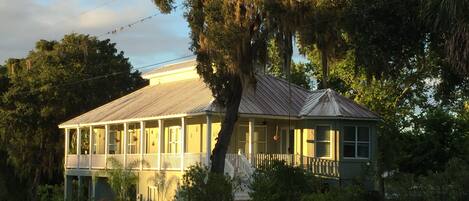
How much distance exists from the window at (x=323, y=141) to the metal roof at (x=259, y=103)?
802mm

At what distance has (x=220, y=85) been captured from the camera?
26.1 meters

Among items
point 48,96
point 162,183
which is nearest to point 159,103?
point 162,183

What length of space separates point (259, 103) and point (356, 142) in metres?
4.76

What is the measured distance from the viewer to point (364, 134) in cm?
3219

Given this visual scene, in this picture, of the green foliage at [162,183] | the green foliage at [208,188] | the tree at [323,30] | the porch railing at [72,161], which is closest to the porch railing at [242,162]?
the green foliage at [162,183]

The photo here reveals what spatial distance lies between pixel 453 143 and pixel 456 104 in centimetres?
568

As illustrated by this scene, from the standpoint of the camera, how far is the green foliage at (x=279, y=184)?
17.1 meters

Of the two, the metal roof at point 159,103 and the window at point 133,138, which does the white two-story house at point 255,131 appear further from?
the window at point 133,138

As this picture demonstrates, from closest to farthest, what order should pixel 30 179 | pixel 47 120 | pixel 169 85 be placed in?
pixel 169 85, pixel 47 120, pixel 30 179

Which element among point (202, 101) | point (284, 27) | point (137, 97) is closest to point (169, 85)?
point (137, 97)

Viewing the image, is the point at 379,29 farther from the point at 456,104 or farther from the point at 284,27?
the point at 456,104

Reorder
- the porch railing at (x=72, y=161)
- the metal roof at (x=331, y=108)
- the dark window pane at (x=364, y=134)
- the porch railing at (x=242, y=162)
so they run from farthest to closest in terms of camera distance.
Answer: the porch railing at (x=72, y=161), the dark window pane at (x=364, y=134), the metal roof at (x=331, y=108), the porch railing at (x=242, y=162)

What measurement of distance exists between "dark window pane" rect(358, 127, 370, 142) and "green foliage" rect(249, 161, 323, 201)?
1414 centimetres

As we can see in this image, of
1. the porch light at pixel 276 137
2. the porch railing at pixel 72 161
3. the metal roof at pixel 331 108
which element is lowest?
the porch railing at pixel 72 161
